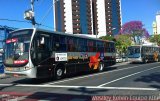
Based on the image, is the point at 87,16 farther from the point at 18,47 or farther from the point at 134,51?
the point at 18,47

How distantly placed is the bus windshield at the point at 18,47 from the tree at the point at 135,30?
65.6 metres

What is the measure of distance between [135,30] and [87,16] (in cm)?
5751

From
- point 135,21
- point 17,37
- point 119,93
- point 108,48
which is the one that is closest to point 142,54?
point 108,48

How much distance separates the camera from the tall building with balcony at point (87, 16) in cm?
13225

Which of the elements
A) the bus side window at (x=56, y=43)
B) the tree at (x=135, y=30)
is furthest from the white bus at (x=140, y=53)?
the tree at (x=135, y=30)

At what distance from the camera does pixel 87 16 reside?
137625 millimetres

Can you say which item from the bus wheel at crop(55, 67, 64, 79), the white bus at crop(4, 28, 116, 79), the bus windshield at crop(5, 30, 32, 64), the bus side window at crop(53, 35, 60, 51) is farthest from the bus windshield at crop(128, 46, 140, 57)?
the bus windshield at crop(5, 30, 32, 64)

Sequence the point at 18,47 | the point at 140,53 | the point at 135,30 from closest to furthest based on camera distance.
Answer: the point at 18,47 → the point at 140,53 → the point at 135,30

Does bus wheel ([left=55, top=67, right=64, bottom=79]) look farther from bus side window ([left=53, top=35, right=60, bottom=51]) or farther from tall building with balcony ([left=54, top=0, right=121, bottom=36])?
tall building with balcony ([left=54, top=0, right=121, bottom=36])

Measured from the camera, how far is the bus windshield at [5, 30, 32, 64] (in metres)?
17.3

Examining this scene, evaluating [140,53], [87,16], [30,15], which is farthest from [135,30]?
[30,15]

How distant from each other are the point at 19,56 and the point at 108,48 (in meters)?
13.4

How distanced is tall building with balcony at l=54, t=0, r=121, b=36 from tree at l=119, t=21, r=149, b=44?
4395 centimetres

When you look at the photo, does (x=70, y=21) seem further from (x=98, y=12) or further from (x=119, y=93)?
(x=119, y=93)
